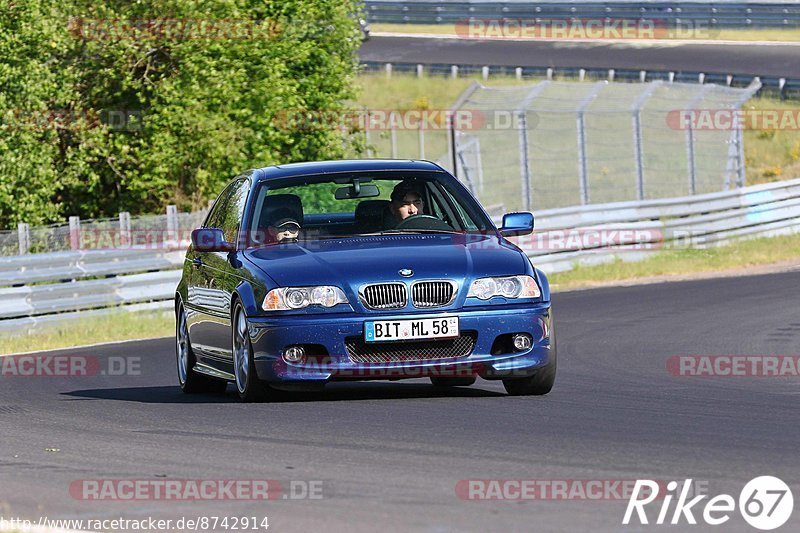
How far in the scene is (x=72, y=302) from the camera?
19.4 meters

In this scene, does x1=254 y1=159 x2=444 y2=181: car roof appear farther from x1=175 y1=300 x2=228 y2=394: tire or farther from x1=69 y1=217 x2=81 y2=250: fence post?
x1=69 y1=217 x2=81 y2=250: fence post

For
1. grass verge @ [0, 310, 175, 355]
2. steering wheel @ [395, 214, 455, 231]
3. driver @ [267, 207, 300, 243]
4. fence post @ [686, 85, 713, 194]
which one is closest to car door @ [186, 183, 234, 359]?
driver @ [267, 207, 300, 243]

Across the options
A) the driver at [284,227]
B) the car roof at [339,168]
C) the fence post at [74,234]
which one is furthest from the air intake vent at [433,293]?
the fence post at [74,234]

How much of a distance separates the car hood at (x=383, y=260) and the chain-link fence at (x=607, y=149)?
1567 cm

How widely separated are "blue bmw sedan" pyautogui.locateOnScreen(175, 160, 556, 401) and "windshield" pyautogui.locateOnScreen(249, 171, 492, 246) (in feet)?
0.04

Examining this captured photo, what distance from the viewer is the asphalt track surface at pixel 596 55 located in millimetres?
47750

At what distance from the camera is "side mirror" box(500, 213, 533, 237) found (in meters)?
10.8

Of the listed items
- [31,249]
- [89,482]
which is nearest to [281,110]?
[31,249]

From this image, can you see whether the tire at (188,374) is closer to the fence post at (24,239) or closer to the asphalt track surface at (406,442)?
the asphalt track surface at (406,442)

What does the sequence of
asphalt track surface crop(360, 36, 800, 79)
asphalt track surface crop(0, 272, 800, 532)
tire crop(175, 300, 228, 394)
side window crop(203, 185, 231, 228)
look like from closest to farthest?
asphalt track surface crop(0, 272, 800, 532)
tire crop(175, 300, 228, 394)
side window crop(203, 185, 231, 228)
asphalt track surface crop(360, 36, 800, 79)

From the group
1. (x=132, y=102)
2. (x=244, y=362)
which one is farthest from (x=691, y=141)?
(x=244, y=362)

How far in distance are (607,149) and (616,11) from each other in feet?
30.5

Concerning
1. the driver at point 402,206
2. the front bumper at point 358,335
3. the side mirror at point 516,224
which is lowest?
the front bumper at point 358,335

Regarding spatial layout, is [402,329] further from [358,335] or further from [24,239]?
[24,239]
